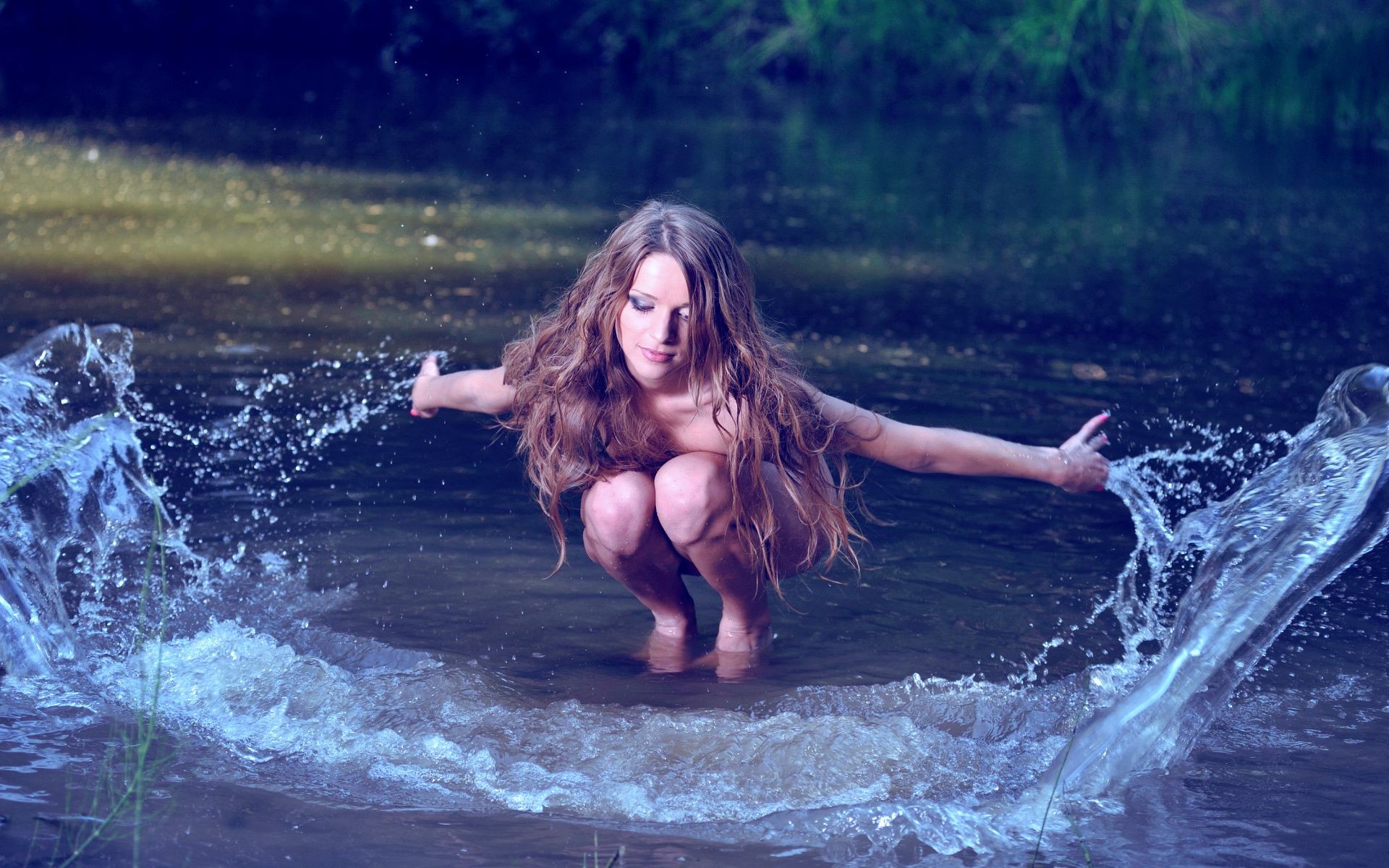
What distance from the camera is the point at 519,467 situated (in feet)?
15.0

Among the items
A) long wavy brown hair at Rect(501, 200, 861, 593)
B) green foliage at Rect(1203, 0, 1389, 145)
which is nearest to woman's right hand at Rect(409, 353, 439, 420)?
long wavy brown hair at Rect(501, 200, 861, 593)

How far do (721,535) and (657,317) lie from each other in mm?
464

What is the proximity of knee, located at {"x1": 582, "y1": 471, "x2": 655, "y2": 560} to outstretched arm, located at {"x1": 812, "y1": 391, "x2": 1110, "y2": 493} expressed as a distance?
0.41 meters

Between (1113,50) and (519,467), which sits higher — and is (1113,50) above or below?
above

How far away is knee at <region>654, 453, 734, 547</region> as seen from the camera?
2.98 m

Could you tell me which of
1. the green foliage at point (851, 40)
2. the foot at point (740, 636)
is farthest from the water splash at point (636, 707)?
Answer: the green foliage at point (851, 40)

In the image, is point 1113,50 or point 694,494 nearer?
point 694,494

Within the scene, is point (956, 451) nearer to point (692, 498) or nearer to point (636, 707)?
point (692, 498)

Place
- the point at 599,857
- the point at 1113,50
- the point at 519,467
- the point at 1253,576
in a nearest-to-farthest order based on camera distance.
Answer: the point at 599,857 < the point at 1253,576 < the point at 519,467 < the point at 1113,50

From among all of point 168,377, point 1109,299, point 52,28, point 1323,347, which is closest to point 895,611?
point 168,377

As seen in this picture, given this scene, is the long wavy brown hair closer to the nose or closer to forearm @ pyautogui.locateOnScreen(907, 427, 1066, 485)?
the nose

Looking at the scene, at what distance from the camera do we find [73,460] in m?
→ 3.44

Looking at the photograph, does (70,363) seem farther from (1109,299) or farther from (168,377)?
(1109,299)

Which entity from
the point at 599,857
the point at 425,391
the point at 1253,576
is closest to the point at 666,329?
the point at 425,391
